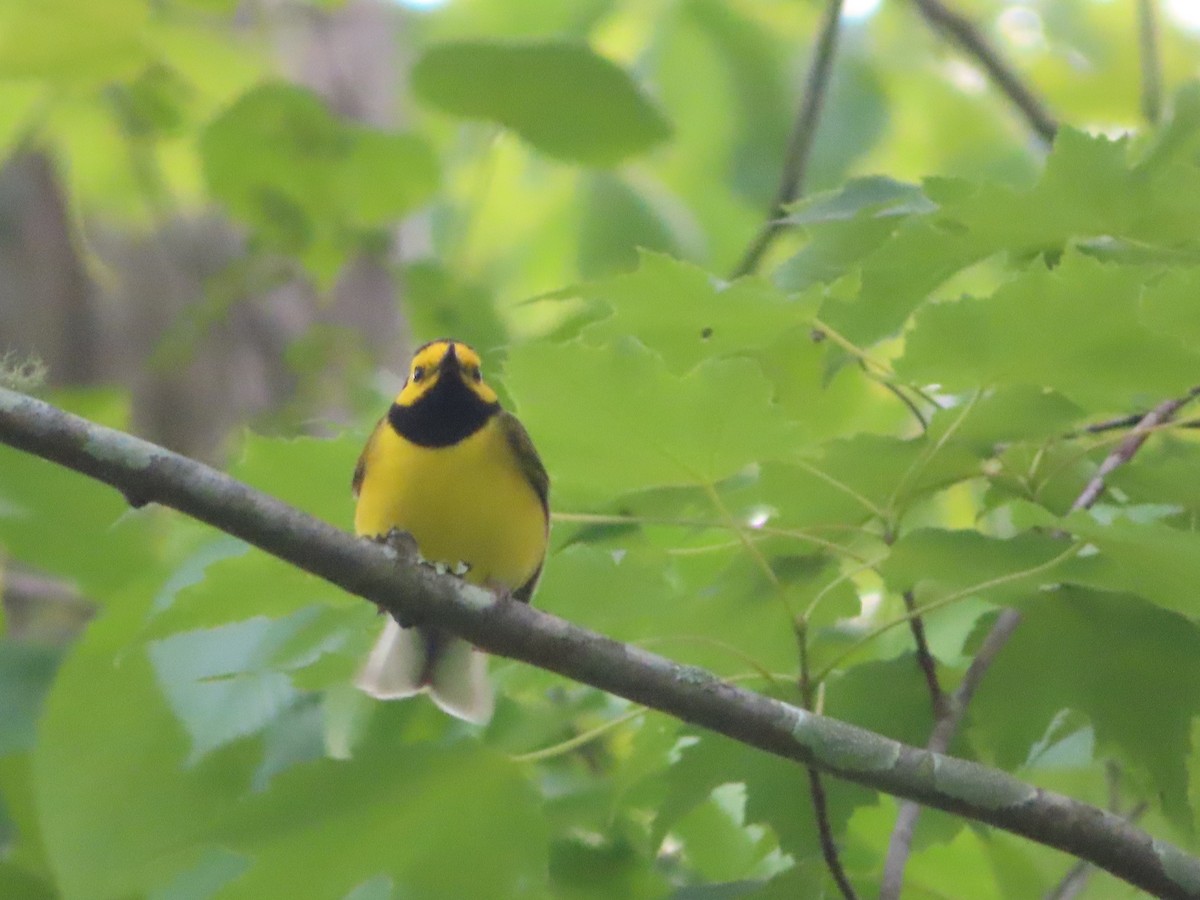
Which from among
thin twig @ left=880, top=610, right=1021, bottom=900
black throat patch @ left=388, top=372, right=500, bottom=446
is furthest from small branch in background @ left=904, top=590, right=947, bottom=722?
black throat patch @ left=388, top=372, right=500, bottom=446

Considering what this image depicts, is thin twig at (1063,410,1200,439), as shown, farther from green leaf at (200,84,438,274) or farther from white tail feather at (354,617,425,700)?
green leaf at (200,84,438,274)

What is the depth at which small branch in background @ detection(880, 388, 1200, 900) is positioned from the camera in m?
1.58

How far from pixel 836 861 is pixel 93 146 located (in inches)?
136

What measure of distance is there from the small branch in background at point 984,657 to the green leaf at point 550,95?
4.18ft

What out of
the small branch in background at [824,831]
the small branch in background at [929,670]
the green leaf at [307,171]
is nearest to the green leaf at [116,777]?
the small branch in background at [824,831]

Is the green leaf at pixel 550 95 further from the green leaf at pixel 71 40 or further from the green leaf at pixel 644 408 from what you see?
the green leaf at pixel 644 408

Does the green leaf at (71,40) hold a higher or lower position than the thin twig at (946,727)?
higher

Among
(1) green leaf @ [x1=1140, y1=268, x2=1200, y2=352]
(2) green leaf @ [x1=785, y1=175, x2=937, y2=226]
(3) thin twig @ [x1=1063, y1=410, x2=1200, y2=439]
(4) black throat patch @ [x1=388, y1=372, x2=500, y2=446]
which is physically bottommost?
(4) black throat patch @ [x1=388, y1=372, x2=500, y2=446]

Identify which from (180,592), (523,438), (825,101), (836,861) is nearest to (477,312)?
(523,438)

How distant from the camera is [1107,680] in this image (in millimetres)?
1586

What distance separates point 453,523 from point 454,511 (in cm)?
2

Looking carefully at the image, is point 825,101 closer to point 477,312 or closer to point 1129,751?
point 477,312

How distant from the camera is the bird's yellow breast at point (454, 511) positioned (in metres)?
2.09

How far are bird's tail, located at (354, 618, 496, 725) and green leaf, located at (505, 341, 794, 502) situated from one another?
671 mm
